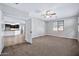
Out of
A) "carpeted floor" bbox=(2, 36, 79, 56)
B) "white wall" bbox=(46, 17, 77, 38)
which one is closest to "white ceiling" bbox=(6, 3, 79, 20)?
"white wall" bbox=(46, 17, 77, 38)

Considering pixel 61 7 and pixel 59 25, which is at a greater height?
pixel 61 7

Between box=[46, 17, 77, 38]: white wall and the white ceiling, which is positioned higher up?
the white ceiling

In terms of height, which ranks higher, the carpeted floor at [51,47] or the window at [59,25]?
the window at [59,25]

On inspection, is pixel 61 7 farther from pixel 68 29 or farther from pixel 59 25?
pixel 68 29

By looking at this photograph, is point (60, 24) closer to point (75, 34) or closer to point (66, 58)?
point (75, 34)

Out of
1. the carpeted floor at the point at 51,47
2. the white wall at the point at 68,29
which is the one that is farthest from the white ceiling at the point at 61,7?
the carpeted floor at the point at 51,47

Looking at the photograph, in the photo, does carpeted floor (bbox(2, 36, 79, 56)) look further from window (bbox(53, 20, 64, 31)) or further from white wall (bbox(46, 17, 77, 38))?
window (bbox(53, 20, 64, 31))

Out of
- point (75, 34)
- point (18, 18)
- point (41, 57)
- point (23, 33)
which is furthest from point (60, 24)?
point (23, 33)

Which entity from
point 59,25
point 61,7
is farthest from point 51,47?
point 61,7

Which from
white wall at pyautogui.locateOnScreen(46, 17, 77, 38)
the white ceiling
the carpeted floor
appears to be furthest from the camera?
the carpeted floor

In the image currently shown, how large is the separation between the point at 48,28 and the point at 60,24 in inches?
13.4

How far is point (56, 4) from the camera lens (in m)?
1.69

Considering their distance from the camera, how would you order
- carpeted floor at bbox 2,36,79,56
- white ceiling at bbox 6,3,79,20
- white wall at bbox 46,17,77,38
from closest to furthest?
1. white ceiling at bbox 6,3,79,20
2. white wall at bbox 46,17,77,38
3. carpeted floor at bbox 2,36,79,56

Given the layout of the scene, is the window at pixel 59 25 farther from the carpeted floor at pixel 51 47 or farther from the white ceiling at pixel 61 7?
the carpeted floor at pixel 51 47
